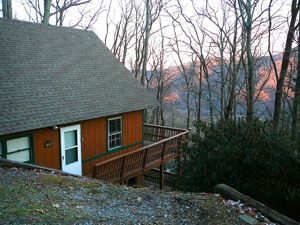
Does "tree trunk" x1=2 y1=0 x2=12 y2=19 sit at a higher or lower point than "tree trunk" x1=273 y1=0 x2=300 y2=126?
higher

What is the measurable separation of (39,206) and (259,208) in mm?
3850

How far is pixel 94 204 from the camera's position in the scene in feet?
16.5

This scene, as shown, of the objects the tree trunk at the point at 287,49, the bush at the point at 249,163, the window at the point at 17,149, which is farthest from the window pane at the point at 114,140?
the tree trunk at the point at 287,49

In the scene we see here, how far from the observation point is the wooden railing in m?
10.4

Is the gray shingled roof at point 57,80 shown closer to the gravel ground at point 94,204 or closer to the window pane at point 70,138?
the window pane at point 70,138

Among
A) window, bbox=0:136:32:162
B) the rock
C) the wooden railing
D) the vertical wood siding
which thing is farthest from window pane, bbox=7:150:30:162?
the rock

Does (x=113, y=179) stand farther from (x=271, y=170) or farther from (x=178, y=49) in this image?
(x=178, y=49)

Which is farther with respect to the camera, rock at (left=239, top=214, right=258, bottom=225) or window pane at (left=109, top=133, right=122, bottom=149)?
window pane at (left=109, top=133, right=122, bottom=149)

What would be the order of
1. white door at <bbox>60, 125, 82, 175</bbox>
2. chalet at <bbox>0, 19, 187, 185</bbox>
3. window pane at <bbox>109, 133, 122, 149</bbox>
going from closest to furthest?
chalet at <bbox>0, 19, 187, 185</bbox>, white door at <bbox>60, 125, 82, 175</bbox>, window pane at <bbox>109, 133, 122, 149</bbox>

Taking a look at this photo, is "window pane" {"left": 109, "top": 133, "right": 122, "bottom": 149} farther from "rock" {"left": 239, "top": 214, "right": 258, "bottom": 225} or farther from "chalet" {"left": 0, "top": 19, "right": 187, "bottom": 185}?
"rock" {"left": 239, "top": 214, "right": 258, "bottom": 225}

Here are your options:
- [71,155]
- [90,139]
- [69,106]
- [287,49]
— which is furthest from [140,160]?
[287,49]

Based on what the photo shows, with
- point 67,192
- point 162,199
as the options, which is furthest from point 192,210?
point 67,192

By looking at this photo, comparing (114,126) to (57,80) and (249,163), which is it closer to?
(57,80)

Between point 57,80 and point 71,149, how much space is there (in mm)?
2845
